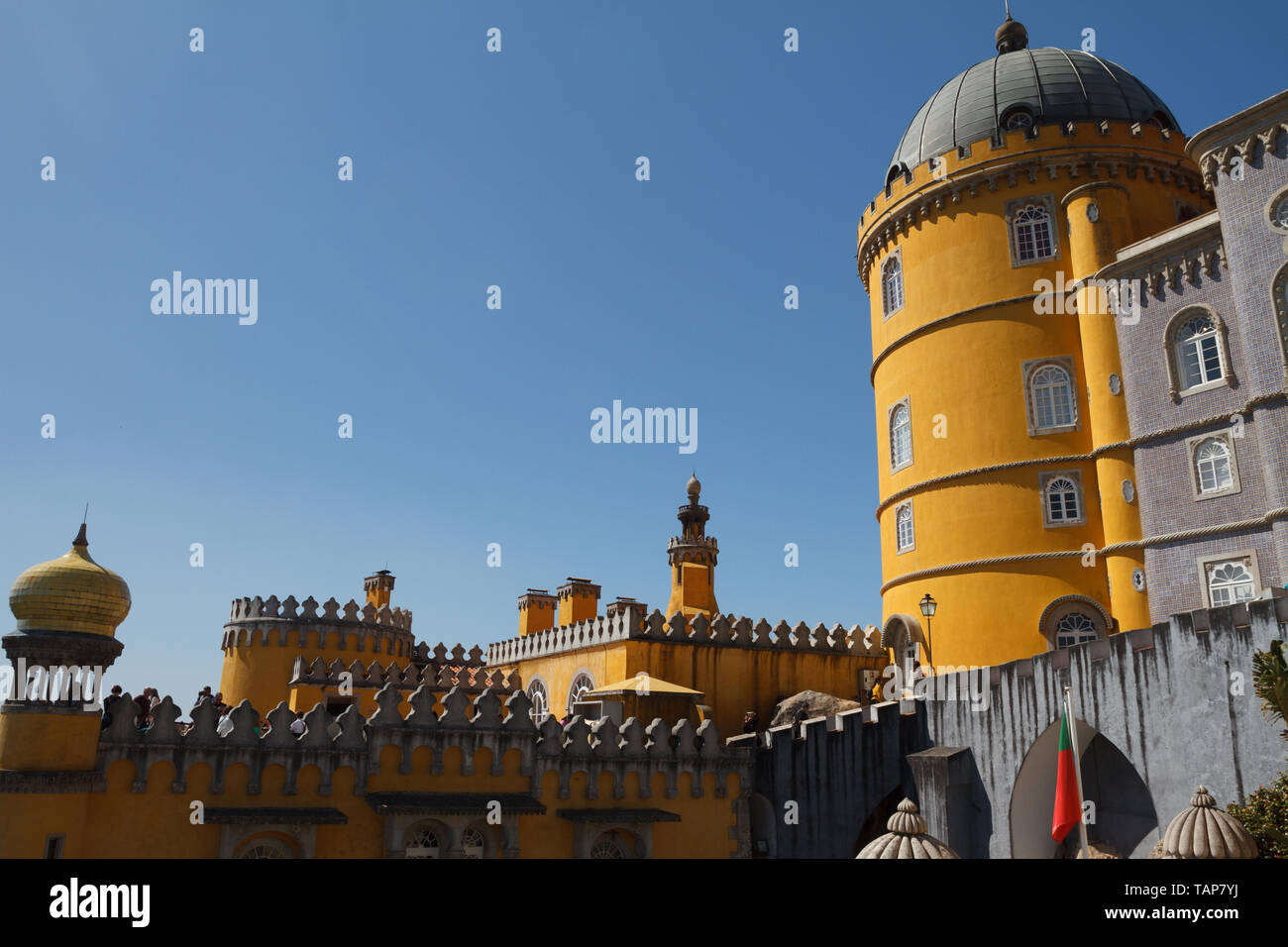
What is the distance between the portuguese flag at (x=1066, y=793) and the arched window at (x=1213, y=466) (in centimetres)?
Answer: 1053

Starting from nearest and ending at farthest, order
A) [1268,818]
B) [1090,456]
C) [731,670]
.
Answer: [1268,818] < [1090,456] < [731,670]

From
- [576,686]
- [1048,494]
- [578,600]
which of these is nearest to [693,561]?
[578,600]

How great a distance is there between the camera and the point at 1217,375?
22.4 metres

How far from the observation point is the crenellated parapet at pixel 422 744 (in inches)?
665

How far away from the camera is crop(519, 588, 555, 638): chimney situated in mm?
41344

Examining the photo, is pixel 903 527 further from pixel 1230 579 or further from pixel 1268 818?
pixel 1268 818

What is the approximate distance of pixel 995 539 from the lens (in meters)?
26.1

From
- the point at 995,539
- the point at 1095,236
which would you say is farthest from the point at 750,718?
the point at 1095,236

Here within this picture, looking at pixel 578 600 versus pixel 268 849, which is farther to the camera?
pixel 578 600

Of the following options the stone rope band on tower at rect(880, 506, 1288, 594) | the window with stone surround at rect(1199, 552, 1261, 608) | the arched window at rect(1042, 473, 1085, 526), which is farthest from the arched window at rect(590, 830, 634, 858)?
the arched window at rect(1042, 473, 1085, 526)

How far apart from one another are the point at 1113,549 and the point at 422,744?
17743 millimetres

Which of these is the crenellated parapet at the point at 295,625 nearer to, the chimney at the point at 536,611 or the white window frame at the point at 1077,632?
the chimney at the point at 536,611

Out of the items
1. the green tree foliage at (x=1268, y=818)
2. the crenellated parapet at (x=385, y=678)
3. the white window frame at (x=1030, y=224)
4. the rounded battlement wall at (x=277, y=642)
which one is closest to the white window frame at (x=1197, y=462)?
the white window frame at (x=1030, y=224)

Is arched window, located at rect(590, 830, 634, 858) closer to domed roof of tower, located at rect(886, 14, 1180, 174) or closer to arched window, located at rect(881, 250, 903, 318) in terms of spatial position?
arched window, located at rect(881, 250, 903, 318)
